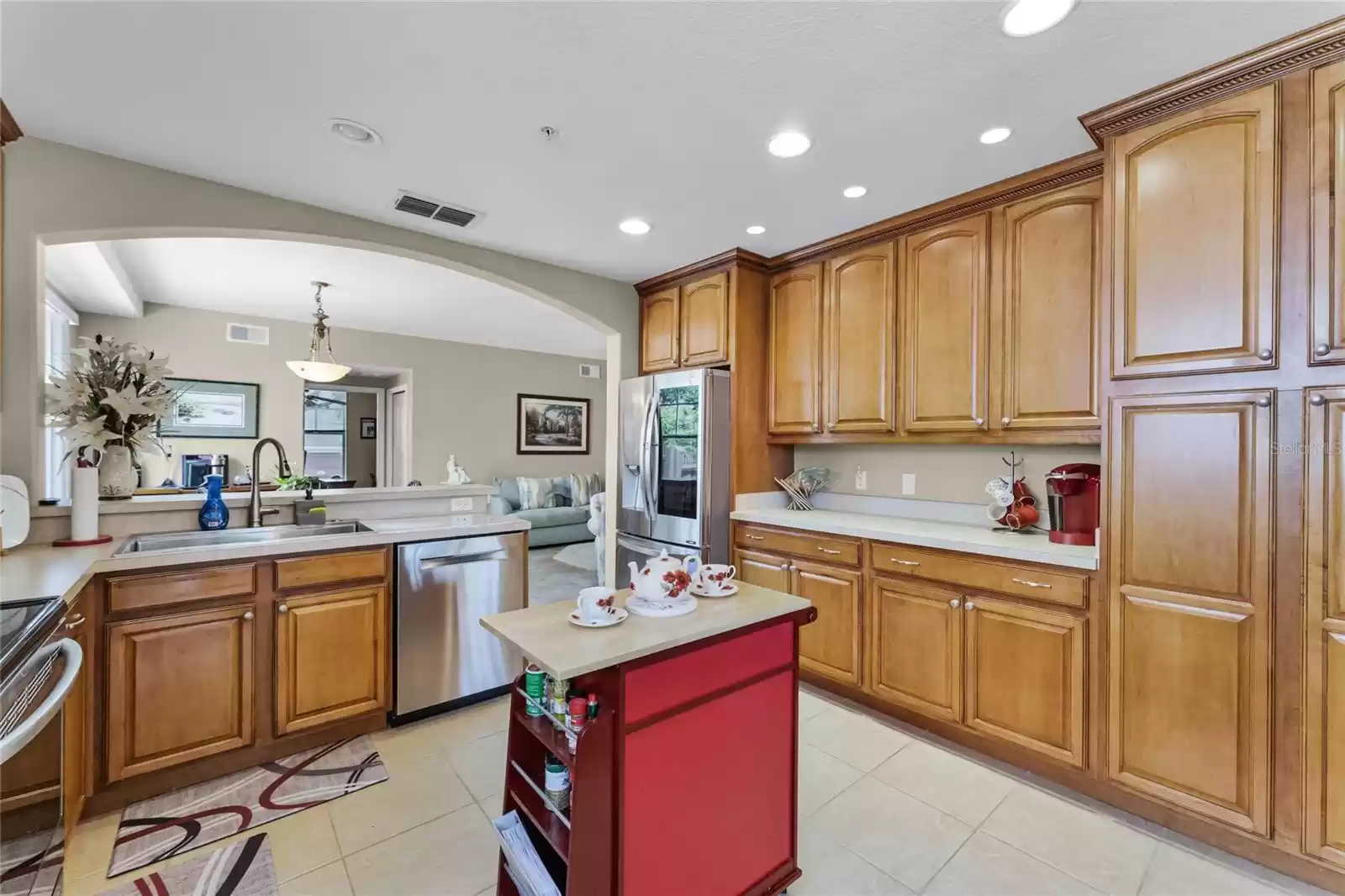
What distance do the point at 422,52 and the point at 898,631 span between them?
2826mm

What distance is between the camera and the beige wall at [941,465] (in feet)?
8.98

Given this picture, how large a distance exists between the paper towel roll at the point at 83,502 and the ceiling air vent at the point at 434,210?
1641mm

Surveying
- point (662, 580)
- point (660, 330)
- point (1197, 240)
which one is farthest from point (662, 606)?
point (660, 330)

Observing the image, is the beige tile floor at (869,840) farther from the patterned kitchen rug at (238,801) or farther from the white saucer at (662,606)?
the white saucer at (662,606)

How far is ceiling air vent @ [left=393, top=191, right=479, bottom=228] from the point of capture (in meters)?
2.66

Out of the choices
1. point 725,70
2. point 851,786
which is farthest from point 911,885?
point 725,70

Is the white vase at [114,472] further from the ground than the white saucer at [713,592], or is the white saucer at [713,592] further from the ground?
the white vase at [114,472]

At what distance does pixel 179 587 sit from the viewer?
2.12 m

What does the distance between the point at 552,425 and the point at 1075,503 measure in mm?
6531

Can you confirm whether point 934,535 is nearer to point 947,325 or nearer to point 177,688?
point 947,325

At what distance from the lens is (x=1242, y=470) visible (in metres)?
1.77

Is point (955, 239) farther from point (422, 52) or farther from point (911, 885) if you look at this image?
point (911, 885)

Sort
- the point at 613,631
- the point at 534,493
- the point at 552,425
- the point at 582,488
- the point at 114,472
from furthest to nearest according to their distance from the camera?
the point at 552,425
the point at 582,488
the point at 534,493
the point at 114,472
the point at 613,631

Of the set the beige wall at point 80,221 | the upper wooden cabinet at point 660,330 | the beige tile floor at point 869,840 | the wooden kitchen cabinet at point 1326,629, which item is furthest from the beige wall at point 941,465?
the beige wall at point 80,221
